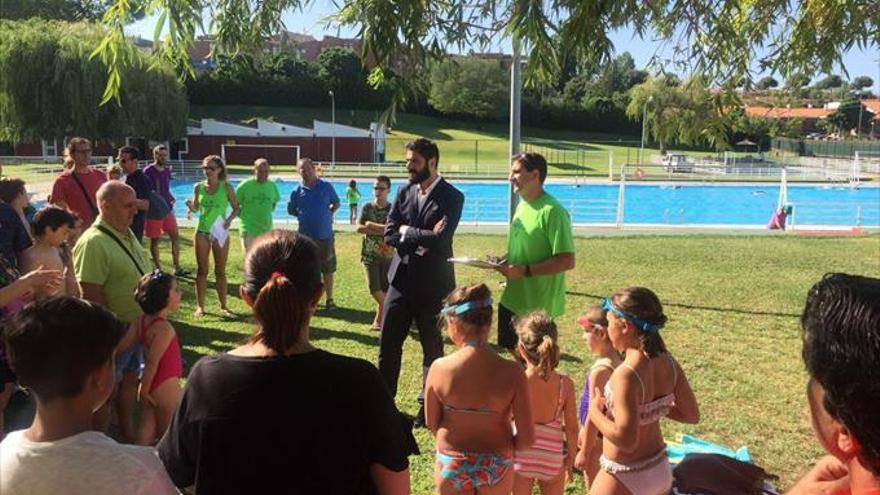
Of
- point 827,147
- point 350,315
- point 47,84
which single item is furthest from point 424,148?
point 827,147

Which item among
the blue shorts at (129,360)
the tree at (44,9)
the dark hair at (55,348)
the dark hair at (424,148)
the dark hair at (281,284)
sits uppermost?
the tree at (44,9)

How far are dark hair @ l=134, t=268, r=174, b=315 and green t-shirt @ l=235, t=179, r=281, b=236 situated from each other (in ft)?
13.0

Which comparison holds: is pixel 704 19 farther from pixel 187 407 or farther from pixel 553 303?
pixel 187 407

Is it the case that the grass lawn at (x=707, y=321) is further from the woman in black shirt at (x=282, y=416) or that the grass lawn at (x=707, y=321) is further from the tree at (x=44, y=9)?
the tree at (x=44, y=9)

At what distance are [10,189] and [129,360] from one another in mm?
1951

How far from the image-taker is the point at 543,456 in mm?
3385

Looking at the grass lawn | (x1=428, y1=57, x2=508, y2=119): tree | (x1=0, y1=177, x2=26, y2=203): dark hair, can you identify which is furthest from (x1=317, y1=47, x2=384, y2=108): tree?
(x1=0, y1=177, x2=26, y2=203): dark hair

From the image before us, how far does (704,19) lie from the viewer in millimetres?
3160

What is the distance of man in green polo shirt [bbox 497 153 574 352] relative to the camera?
4.29m

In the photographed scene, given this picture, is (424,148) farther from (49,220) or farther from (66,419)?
(66,419)

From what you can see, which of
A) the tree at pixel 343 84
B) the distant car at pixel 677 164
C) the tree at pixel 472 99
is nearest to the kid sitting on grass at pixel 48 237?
the distant car at pixel 677 164

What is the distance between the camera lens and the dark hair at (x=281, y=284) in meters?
1.82

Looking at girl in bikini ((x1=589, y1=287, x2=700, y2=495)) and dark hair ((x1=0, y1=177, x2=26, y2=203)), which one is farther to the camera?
dark hair ((x1=0, y1=177, x2=26, y2=203))

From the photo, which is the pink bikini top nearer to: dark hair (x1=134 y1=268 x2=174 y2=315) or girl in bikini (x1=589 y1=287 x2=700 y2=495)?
girl in bikini (x1=589 y1=287 x2=700 y2=495)
